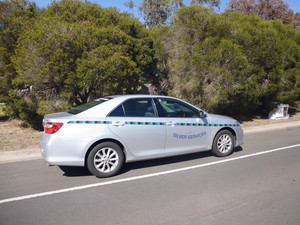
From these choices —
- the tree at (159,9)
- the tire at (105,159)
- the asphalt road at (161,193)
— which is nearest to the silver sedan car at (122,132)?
the tire at (105,159)

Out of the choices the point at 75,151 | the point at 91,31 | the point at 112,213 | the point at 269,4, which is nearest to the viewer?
the point at 112,213

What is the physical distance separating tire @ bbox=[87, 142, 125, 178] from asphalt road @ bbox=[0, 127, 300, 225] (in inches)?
6.3

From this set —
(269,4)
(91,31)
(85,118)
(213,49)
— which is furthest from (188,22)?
(269,4)

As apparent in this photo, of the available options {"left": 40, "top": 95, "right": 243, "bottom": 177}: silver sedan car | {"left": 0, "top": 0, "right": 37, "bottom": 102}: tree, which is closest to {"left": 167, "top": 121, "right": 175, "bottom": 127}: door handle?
{"left": 40, "top": 95, "right": 243, "bottom": 177}: silver sedan car

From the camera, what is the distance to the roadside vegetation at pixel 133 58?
8477 millimetres

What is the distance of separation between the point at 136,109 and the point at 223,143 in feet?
8.11

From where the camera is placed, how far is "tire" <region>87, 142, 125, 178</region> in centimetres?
477

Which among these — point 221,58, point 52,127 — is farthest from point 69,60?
point 221,58

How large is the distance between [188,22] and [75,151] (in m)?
8.61

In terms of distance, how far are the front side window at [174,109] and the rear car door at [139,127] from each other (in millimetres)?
193

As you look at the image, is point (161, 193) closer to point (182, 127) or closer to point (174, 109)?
point (182, 127)

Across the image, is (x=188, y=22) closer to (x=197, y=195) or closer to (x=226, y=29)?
(x=226, y=29)

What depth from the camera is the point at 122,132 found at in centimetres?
495

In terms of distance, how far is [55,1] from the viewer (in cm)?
1040
